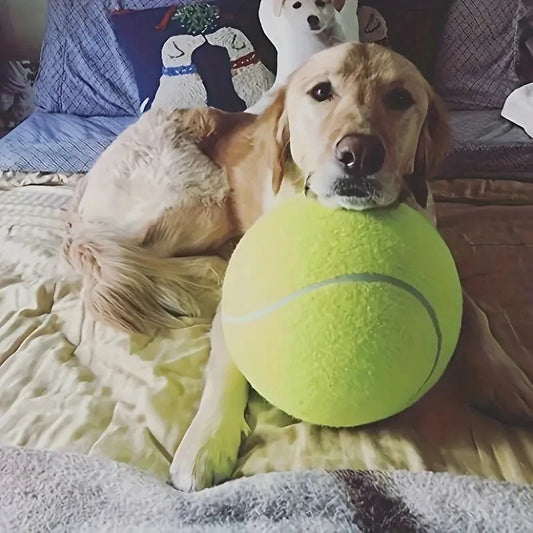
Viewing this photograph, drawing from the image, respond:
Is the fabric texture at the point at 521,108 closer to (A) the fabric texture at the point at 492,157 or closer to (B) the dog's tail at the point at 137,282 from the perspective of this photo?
(A) the fabric texture at the point at 492,157

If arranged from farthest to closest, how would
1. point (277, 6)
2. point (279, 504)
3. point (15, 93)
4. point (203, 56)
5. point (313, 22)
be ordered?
point (15, 93)
point (203, 56)
point (277, 6)
point (313, 22)
point (279, 504)

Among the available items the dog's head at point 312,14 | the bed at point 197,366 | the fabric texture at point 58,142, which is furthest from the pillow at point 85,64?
the dog's head at point 312,14

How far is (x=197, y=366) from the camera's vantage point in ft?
3.50

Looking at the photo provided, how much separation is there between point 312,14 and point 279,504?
3.69ft

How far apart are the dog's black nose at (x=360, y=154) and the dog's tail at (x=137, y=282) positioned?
0.44 metres

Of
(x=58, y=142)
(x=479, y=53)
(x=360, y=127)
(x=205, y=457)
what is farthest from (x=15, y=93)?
(x=205, y=457)

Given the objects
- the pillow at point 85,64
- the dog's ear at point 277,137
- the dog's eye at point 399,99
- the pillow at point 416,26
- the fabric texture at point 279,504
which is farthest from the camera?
the pillow at point 85,64

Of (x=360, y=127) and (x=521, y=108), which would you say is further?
(x=521, y=108)

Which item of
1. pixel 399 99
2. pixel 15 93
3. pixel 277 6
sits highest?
pixel 399 99

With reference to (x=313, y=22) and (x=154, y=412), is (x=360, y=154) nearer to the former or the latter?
(x=154, y=412)

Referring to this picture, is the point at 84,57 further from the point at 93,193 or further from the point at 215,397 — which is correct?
the point at 215,397

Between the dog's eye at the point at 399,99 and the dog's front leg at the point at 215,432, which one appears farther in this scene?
the dog's eye at the point at 399,99

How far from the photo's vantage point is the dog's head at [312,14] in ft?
5.01

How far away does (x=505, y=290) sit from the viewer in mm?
1210
